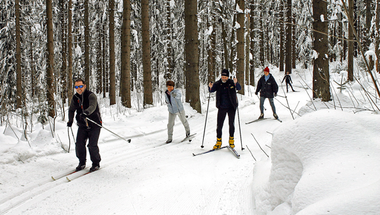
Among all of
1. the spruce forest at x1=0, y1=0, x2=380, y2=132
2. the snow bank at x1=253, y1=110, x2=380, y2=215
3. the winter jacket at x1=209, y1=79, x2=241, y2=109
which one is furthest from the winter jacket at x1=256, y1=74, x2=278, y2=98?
the snow bank at x1=253, y1=110, x2=380, y2=215

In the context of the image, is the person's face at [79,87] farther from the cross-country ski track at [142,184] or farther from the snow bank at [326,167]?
the snow bank at [326,167]

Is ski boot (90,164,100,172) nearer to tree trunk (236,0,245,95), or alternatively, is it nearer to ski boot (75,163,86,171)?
ski boot (75,163,86,171)

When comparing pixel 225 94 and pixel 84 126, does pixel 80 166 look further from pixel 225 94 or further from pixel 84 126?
pixel 225 94

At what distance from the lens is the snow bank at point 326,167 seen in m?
1.59

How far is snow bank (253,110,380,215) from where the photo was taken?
1595mm

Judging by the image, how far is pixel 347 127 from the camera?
2301 millimetres

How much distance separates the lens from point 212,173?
491cm

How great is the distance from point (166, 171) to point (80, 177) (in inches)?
68.4

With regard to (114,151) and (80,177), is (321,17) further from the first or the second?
(80,177)

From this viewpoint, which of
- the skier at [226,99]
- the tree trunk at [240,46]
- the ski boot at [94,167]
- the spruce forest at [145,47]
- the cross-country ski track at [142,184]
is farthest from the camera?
the tree trunk at [240,46]

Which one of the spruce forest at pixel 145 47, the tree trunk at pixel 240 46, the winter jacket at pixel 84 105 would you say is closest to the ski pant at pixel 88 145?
the winter jacket at pixel 84 105

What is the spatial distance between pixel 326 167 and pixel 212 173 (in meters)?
3.07

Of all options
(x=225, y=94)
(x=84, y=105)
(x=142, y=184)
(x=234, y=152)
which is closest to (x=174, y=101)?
(x=225, y=94)

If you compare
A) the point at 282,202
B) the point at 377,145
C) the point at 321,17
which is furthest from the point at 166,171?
the point at 321,17
